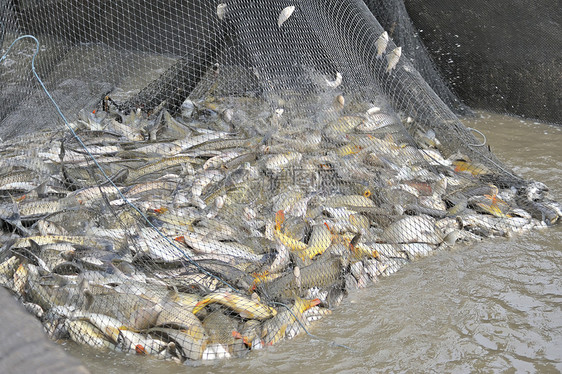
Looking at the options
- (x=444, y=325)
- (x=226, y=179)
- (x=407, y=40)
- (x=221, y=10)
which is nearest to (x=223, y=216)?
(x=226, y=179)

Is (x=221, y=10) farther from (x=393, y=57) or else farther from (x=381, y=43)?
(x=393, y=57)

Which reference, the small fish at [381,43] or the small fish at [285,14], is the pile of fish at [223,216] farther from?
the small fish at [285,14]

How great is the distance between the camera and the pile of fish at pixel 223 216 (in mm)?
3270

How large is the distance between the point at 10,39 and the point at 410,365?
5.27 m

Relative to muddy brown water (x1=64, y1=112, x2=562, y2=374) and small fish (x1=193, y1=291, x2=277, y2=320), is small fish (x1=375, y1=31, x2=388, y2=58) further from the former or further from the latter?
small fish (x1=193, y1=291, x2=277, y2=320)

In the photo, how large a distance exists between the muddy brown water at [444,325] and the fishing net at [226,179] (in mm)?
122

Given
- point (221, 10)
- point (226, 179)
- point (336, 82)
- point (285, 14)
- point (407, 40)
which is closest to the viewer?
point (226, 179)

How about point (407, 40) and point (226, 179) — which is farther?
point (407, 40)

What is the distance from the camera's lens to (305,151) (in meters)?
4.97

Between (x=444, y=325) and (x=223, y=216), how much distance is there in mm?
1753

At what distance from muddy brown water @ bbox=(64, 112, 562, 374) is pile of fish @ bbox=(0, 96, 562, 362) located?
10cm

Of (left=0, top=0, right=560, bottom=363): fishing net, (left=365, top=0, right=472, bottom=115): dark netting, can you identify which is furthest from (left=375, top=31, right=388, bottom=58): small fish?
(left=365, top=0, right=472, bottom=115): dark netting

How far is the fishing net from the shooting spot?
3354mm

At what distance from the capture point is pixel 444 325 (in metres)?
Answer: 3.35
